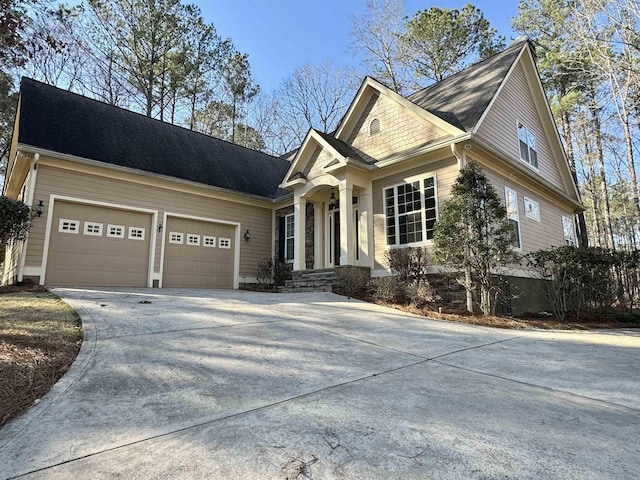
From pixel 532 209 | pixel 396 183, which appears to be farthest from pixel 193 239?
pixel 532 209

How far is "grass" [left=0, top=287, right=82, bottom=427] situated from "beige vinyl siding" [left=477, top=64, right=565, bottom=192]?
29.2 feet

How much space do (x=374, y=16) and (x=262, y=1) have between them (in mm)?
8115

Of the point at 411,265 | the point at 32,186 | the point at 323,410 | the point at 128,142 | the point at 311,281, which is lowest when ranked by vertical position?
the point at 323,410

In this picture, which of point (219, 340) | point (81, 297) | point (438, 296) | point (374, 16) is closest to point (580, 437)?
point (219, 340)

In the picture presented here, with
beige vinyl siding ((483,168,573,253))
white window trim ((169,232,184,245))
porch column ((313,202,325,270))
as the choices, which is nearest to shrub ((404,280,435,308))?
beige vinyl siding ((483,168,573,253))

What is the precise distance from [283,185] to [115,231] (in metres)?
4.96

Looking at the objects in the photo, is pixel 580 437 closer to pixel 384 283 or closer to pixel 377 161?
pixel 384 283

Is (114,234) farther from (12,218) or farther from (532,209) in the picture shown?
(532,209)

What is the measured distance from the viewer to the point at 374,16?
19.9m

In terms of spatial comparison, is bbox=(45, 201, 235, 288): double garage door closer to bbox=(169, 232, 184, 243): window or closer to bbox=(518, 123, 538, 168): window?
bbox=(169, 232, 184, 243): window

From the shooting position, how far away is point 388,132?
→ 10305 millimetres

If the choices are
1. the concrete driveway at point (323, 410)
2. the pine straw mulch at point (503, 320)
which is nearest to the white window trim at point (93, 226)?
the concrete driveway at point (323, 410)

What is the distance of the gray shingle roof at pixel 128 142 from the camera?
9.74 metres

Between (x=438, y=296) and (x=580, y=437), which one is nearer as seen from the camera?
(x=580, y=437)
